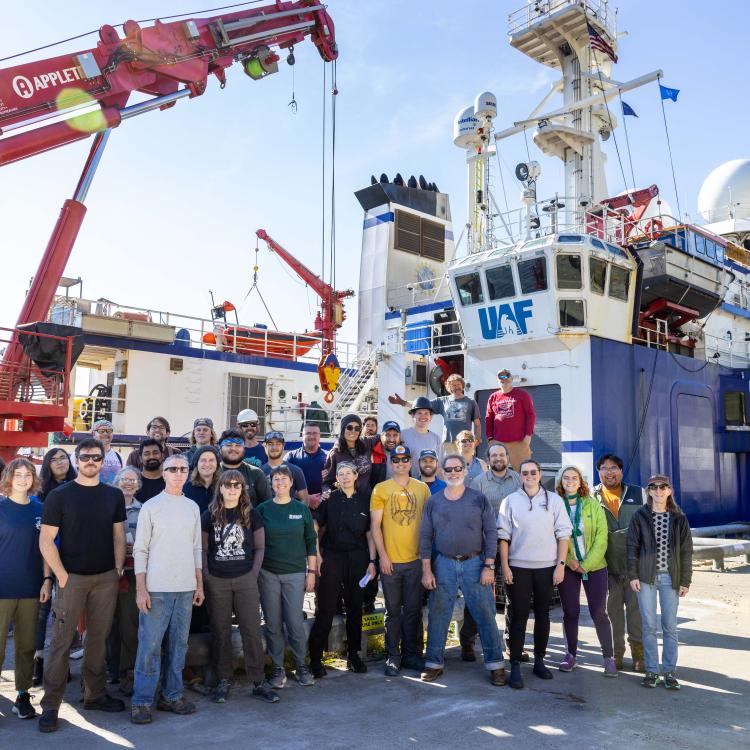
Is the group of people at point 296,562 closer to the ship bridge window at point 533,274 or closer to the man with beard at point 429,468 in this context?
the man with beard at point 429,468

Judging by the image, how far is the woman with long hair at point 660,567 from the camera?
20.9ft

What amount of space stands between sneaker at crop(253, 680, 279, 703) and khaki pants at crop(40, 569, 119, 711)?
1225mm

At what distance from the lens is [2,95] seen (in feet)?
37.2

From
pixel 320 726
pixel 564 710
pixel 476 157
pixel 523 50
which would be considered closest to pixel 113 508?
pixel 320 726

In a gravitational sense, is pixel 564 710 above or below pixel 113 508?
below

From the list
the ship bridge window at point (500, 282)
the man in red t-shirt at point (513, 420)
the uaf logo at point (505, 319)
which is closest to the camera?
the man in red t-shirt at point (513, 420)

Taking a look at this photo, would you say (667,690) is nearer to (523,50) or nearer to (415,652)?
(415,652)

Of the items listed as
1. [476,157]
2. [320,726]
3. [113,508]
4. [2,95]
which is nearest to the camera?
[320,726]

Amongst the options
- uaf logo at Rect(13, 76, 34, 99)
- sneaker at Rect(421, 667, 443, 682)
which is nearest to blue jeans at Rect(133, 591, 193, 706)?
sneaker at Rect(421, 667, 443, 682)

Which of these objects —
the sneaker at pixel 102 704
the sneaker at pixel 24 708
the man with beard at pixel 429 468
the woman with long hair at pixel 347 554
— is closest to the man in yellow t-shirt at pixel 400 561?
the woman with long hair at pixel 347 554

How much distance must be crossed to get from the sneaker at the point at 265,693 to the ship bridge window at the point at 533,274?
11.1 meters

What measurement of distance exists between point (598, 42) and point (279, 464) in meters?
19.6

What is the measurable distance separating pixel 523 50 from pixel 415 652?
21.9 meters

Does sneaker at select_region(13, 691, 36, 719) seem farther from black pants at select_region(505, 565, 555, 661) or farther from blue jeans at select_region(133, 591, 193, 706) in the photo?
black pants at select_region(505, 565, 555, 661)
